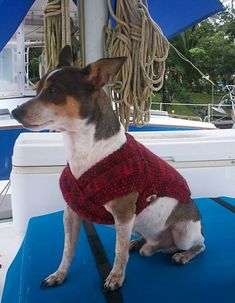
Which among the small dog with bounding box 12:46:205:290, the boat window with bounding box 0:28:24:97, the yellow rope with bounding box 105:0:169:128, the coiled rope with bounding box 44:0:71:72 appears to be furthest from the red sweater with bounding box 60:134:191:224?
the boat window with bounding box 0:28:24:97

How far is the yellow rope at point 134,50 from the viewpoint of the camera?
1.90m

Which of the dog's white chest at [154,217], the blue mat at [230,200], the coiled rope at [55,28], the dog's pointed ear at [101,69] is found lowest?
the blue mat at [230,200]

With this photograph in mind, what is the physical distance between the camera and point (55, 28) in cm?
198

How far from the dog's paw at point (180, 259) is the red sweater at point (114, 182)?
0.26m

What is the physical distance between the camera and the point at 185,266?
145 cm

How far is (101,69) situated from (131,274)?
69 centimetres

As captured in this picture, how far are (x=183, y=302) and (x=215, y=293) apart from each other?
0.36 feet

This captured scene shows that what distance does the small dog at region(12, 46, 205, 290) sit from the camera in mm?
1119

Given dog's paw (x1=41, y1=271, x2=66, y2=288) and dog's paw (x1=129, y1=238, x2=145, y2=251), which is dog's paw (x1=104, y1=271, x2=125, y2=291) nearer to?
dog's paw (x1=41, y1=271, x2=66, y2=288)

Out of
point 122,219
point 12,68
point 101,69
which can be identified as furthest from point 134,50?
point 12,68

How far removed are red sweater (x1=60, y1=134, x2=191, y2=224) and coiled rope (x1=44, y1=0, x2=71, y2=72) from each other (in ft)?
Result: 2.71

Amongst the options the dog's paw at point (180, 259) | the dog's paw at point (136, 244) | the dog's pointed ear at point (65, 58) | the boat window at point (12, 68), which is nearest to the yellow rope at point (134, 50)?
the dog's pointed ear at point (65, 58)

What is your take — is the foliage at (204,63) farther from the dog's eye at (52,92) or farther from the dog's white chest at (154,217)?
the dog's eye at (52,92)

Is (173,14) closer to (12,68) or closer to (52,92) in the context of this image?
(52,92)
